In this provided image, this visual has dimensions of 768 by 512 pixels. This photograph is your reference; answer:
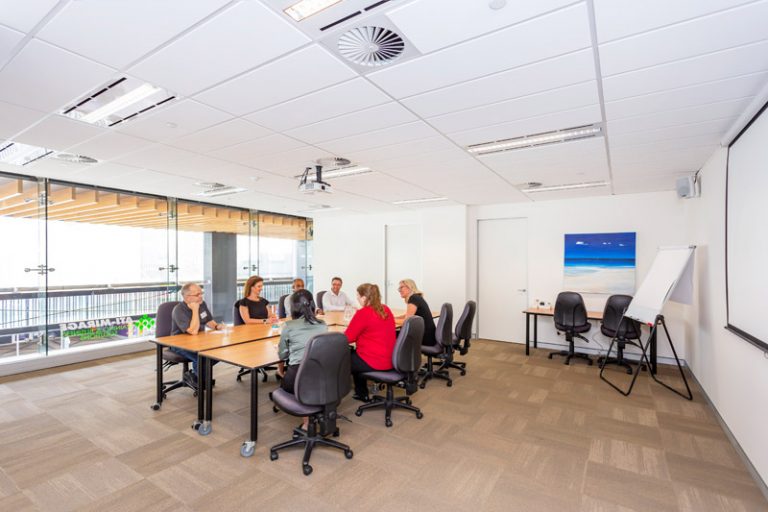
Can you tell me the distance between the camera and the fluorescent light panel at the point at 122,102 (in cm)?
251

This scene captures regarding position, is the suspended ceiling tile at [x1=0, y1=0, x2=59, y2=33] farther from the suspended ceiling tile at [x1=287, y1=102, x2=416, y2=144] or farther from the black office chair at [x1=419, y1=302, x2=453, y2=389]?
the black office chair at [x1=419, y1=302, x2=453, y2=389]

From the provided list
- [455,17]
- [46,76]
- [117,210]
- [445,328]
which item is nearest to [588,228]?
[445,328]

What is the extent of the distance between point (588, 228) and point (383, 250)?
3.97 meters

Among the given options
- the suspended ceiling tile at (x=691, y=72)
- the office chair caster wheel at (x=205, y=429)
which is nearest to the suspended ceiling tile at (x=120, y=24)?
the suspended ceiling tile at (x=691, y=72)

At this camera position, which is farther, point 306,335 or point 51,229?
point 51,229

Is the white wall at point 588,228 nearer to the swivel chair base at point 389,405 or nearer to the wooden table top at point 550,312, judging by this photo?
the wooden table top at point 550,312

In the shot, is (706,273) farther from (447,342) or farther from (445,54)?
(445,54)

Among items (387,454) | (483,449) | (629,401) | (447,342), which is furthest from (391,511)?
(629,401)

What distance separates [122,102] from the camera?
106 inches

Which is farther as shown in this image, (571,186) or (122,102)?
(571,186)

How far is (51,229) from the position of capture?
18.0ft

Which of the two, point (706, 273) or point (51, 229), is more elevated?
point (51, 229)

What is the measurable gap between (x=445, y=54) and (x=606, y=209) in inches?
205

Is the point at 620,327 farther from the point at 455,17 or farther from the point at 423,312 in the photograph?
the point at 455,17
